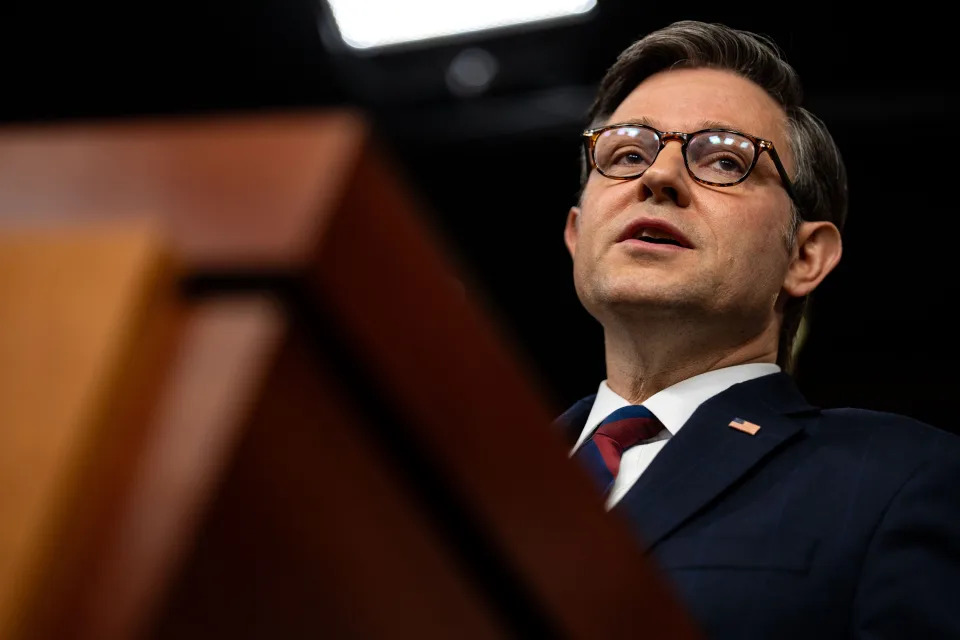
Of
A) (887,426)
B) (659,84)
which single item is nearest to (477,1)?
(659,84)

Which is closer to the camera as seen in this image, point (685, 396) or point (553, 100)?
point (685, 396)

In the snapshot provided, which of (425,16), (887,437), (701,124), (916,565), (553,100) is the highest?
(425,16)

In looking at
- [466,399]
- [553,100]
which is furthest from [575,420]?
[553,100]

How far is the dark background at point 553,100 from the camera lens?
9.39 ft

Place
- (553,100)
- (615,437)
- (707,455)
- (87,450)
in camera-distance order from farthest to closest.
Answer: (553,100), (615,437), (707,455), (87,450)

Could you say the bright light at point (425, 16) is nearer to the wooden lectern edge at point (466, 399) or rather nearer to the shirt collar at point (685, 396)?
the shirt collar at point (685, 396)

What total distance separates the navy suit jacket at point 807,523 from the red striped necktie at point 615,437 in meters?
0.08

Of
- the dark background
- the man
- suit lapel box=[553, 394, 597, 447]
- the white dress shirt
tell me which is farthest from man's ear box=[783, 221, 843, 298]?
the dark background

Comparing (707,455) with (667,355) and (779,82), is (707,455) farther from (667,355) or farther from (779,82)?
(779,82)

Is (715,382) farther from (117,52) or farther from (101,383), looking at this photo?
(117,52)

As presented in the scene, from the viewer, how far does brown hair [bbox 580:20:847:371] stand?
5.55 feet

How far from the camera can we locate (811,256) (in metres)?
1.67

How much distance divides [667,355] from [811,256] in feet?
1.00

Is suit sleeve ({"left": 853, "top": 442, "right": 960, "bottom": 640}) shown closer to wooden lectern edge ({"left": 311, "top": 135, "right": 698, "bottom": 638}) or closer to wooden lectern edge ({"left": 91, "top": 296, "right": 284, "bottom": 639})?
wooden lectern edge ({"left": 311, "top": 135, "right": 698, "bottom": 638})
